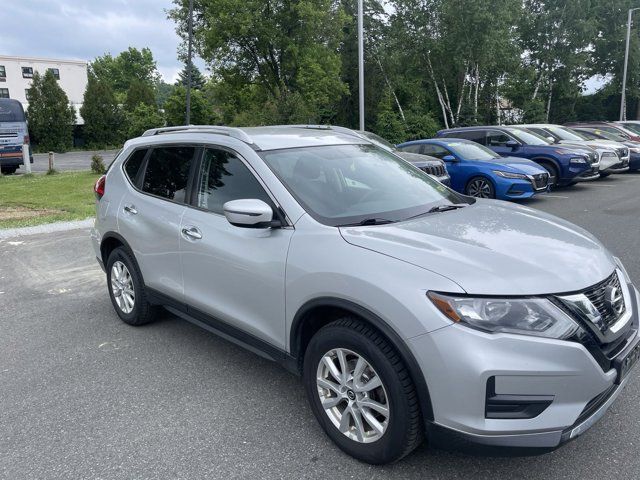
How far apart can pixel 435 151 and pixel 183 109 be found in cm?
2195

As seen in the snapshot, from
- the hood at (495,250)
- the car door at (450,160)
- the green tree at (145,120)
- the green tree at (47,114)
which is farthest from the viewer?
the green tree at (47,114)

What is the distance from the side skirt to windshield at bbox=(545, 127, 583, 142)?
14.3m

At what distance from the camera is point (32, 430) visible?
3.07 m

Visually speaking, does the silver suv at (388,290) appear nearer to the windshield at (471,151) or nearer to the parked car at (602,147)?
the windshield at (471,151)

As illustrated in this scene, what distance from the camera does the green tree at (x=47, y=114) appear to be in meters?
47.3

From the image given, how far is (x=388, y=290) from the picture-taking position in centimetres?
239

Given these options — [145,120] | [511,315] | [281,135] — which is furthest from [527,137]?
[145,120]

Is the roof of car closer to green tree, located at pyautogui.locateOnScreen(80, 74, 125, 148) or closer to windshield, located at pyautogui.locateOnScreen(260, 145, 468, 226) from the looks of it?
Answer: windshield, located at pyautogui.locateOnScreen(260, 145, 468, 226)

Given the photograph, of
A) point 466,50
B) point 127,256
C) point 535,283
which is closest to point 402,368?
point 535,283

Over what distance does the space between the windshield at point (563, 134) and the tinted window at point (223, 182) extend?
14.2 m

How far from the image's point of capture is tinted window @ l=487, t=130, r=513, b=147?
13570 mm

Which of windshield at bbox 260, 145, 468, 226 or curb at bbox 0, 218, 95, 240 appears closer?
windshield at bbox 260, 145, 468, 226

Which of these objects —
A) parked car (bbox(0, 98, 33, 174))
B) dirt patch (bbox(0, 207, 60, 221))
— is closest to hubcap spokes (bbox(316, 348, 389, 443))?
dirt patch (bbox(0, 207, 60, 221))

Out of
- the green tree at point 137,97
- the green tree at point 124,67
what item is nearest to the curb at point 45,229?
the green tree at point 137,97
